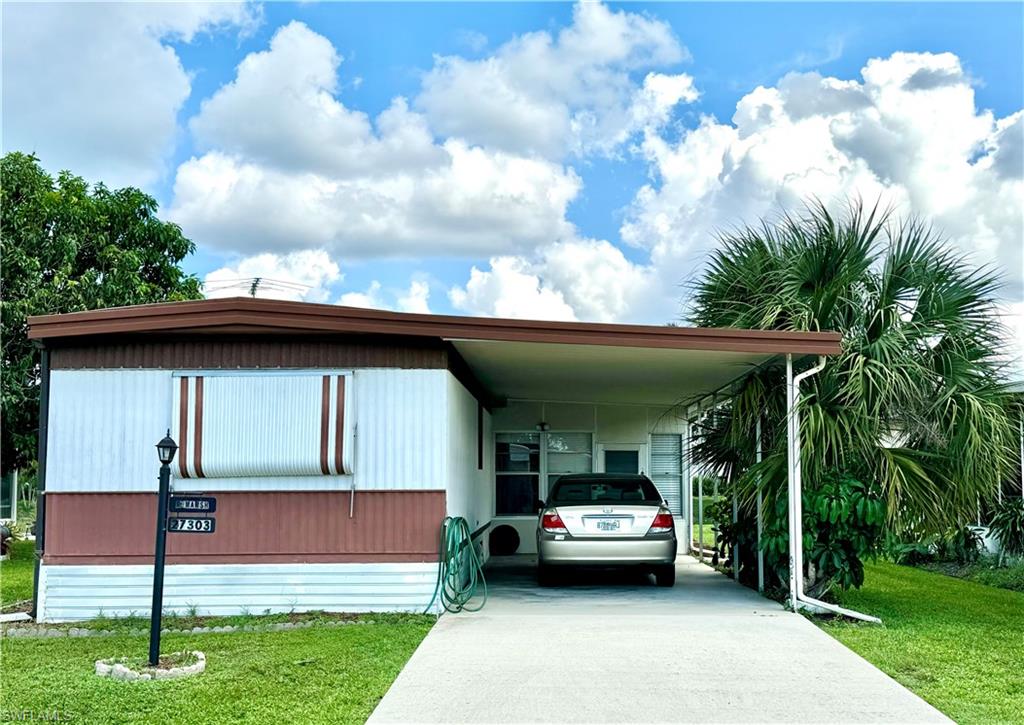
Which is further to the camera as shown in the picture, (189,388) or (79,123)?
(79,123)

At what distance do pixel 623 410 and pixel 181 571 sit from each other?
8823mm

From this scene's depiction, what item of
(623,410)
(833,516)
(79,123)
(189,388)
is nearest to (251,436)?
(189,388)

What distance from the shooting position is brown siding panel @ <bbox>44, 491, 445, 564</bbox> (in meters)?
9.55

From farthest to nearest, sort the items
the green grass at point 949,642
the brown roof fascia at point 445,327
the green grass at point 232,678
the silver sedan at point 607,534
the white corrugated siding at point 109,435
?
the silver sedan at point 607,534, the white corrugated siding at point 109,435, the brown roof fascia at point 445,327, the green grass at point 949,642, the green grass at point 232,678

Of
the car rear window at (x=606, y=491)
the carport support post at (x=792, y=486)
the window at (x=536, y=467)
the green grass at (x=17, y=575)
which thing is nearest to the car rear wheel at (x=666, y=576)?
the car rear window at (x=606, y=491)

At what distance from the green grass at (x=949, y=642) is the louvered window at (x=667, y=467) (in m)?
4.55

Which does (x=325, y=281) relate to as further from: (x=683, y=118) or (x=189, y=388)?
(x=189, y=388)

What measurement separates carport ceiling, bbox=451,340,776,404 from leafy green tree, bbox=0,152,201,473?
6799 millimetres

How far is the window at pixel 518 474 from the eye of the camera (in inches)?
656

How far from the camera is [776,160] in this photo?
643 inches

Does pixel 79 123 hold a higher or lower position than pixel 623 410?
higher

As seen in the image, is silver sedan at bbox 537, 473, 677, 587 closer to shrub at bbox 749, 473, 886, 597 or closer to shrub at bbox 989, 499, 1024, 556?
shrub at bbox 749, 473, 886, 597

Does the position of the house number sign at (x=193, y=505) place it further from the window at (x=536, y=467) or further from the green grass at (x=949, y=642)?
the window at (x=536, y=467)

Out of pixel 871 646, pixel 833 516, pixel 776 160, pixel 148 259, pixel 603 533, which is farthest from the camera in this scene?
pixel 148 259
